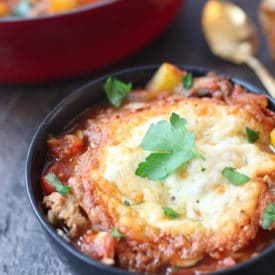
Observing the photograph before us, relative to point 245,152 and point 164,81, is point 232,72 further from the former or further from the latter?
point 245,152

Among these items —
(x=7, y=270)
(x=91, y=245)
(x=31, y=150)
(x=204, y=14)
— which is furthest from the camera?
(x=204, y=14)

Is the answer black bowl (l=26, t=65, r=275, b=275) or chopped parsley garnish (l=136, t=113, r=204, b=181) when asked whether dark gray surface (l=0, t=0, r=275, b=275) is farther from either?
chopped parsley garnish (l=136, t=113, r=204, b=181)

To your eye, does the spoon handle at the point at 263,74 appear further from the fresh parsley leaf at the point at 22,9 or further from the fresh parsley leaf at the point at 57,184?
the fresh parsley leaf at the point at 22,9

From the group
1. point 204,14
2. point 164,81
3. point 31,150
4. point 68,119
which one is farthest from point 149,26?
point 31,150

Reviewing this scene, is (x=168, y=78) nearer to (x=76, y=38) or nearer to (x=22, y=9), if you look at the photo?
(x=76, y=38)

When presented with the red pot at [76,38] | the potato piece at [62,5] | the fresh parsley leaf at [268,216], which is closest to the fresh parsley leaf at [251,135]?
the fresh parsley leaf at [268,216]

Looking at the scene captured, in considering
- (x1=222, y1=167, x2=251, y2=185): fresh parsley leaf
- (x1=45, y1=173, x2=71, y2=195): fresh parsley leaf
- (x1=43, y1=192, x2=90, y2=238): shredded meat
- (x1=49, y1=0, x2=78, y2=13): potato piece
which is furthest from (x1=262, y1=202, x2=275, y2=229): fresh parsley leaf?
(x1=49, y1=0, x2=78, y2=13): potato piece
